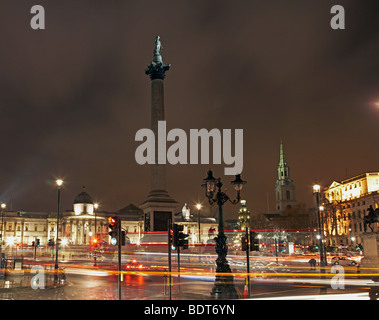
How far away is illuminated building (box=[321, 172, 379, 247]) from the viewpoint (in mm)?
119000

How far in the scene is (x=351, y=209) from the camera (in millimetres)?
129000

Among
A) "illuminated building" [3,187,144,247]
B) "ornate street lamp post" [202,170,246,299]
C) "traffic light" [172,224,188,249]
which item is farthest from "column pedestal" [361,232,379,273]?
"illuminated building" [3,187,144,247]

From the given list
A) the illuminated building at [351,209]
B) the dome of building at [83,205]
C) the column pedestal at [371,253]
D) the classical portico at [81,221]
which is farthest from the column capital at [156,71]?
the dome of building at [83,205]

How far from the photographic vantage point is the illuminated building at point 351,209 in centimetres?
11900

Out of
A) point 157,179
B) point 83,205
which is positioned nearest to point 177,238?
point 157,179

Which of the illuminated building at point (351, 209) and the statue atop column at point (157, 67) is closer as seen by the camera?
the statue atop column at point (157, 67)

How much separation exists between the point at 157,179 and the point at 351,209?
90.3m

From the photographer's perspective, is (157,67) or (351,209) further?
(351,209)

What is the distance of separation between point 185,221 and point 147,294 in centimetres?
16019

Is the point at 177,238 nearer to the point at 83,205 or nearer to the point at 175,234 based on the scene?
the point at 175,234

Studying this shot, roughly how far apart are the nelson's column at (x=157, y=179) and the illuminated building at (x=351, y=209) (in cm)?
7457

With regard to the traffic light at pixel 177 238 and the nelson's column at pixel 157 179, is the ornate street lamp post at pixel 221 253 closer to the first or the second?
the traffic light at pixel 177 238
